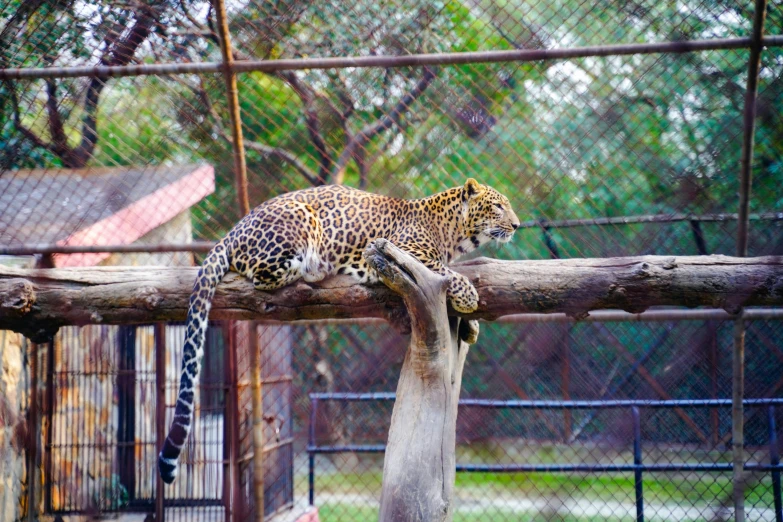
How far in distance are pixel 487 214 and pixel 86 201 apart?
2.92m

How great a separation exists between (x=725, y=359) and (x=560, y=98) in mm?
2373

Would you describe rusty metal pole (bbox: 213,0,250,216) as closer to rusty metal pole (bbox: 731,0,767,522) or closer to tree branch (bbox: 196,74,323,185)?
tree branch (bbox: 196,74,323,185)

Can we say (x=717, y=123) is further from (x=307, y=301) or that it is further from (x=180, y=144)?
(x=180, y=144)

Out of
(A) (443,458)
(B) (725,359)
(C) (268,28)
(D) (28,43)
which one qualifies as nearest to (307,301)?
(A) (443,458)

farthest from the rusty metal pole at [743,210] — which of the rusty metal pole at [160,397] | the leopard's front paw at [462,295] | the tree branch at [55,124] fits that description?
the tree branch at [55,124]

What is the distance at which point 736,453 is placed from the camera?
426 centimetres

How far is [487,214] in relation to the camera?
14.2 feet

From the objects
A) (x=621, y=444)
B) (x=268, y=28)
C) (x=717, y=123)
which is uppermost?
(x=268, y=28)

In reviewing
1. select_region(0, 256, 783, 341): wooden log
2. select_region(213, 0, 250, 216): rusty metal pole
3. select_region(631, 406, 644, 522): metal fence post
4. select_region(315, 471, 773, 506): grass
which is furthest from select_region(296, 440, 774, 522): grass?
select_region(213, 0, 250, 216): rusty metal pole

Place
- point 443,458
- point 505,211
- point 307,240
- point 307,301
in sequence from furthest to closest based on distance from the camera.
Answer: point 505,211 < point 307,240 < point 307,301 < point 443,458

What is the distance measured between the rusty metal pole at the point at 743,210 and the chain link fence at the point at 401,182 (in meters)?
0.13

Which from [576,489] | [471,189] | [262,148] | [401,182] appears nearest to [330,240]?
[471,189]

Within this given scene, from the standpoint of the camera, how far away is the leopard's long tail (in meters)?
3.36

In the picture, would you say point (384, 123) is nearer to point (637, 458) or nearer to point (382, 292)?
point (382, 292)
